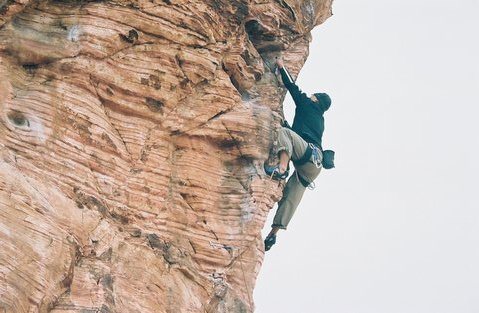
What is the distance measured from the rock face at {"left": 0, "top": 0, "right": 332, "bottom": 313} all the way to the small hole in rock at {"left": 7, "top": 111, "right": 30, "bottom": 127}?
4 cm

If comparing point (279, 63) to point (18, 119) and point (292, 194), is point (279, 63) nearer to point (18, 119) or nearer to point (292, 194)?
point (292, 194)

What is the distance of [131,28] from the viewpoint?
16219 mm

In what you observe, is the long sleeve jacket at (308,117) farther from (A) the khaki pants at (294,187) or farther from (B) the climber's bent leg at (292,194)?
(B) the climber's bent leg at (292,194)

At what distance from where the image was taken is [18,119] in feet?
47.4

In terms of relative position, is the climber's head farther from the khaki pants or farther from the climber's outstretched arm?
the khaki pants

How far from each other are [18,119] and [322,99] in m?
8.45

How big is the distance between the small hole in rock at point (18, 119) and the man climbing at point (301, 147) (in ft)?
21.5

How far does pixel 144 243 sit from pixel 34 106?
324cm

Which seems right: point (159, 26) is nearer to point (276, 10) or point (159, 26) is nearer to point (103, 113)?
point (103, 113)

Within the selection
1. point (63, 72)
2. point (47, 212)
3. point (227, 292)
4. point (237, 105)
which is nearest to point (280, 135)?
point (237, 105)

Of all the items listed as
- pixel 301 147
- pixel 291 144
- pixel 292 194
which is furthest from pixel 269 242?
pixel 291 144

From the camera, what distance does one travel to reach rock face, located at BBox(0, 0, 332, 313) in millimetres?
13656

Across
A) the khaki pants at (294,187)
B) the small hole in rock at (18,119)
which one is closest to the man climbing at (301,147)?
the khaki pants at (294,187)

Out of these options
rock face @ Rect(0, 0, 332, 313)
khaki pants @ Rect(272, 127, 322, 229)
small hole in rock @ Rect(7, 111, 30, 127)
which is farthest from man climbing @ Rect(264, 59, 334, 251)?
small hole in rock @ Rect(7, 111, 30, 127)
